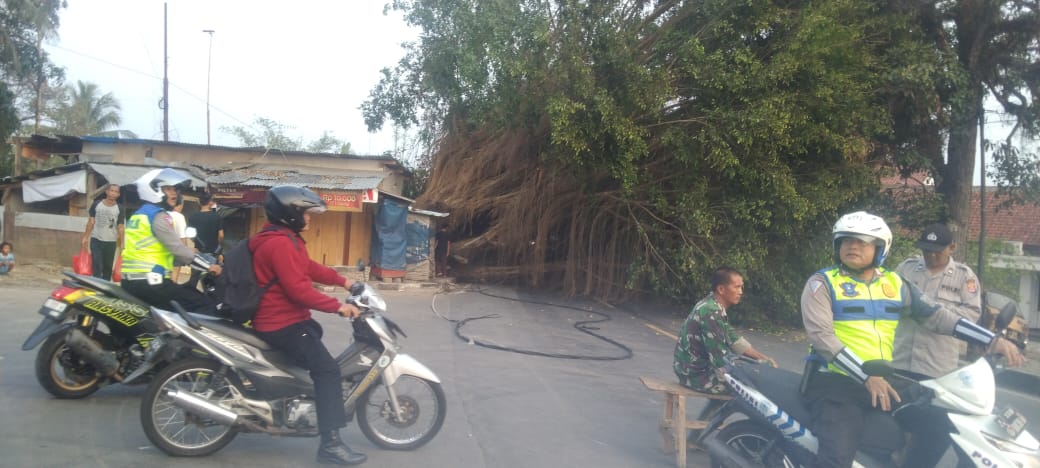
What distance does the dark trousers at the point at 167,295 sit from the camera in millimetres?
5637

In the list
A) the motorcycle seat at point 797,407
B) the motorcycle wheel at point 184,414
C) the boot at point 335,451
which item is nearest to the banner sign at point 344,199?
the motorcycle wheel at point 184,414

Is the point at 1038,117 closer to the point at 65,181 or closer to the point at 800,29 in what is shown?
the point at 800,29

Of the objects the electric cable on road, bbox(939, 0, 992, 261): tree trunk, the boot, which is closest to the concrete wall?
the electric cable on road

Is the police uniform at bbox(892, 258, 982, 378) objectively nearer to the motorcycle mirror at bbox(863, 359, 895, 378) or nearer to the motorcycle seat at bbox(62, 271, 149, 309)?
the motorcycle mirror at bbox(863, 359, 895, 378)

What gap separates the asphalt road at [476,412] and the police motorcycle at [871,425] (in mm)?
896

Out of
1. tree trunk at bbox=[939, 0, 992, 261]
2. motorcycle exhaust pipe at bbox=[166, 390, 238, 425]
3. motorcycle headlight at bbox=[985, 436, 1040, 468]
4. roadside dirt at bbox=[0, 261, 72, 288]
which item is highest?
tree trunk at bbox=[939, 0, 992, 261]

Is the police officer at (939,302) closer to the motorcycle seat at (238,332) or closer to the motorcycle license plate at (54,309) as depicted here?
the motorcycle seat at (238,332)

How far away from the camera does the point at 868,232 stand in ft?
12.9

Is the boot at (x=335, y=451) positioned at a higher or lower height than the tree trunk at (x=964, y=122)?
lower

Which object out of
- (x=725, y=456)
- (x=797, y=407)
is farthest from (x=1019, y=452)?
(x=725, y=456)

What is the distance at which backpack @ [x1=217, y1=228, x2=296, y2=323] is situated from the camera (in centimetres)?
445

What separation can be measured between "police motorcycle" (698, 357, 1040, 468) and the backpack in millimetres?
3027

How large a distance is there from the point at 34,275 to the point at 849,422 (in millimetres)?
16029

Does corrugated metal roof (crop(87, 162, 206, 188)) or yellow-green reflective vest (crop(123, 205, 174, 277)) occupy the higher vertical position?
corrugated metal roof (crop(87, 162, 206, 188))
